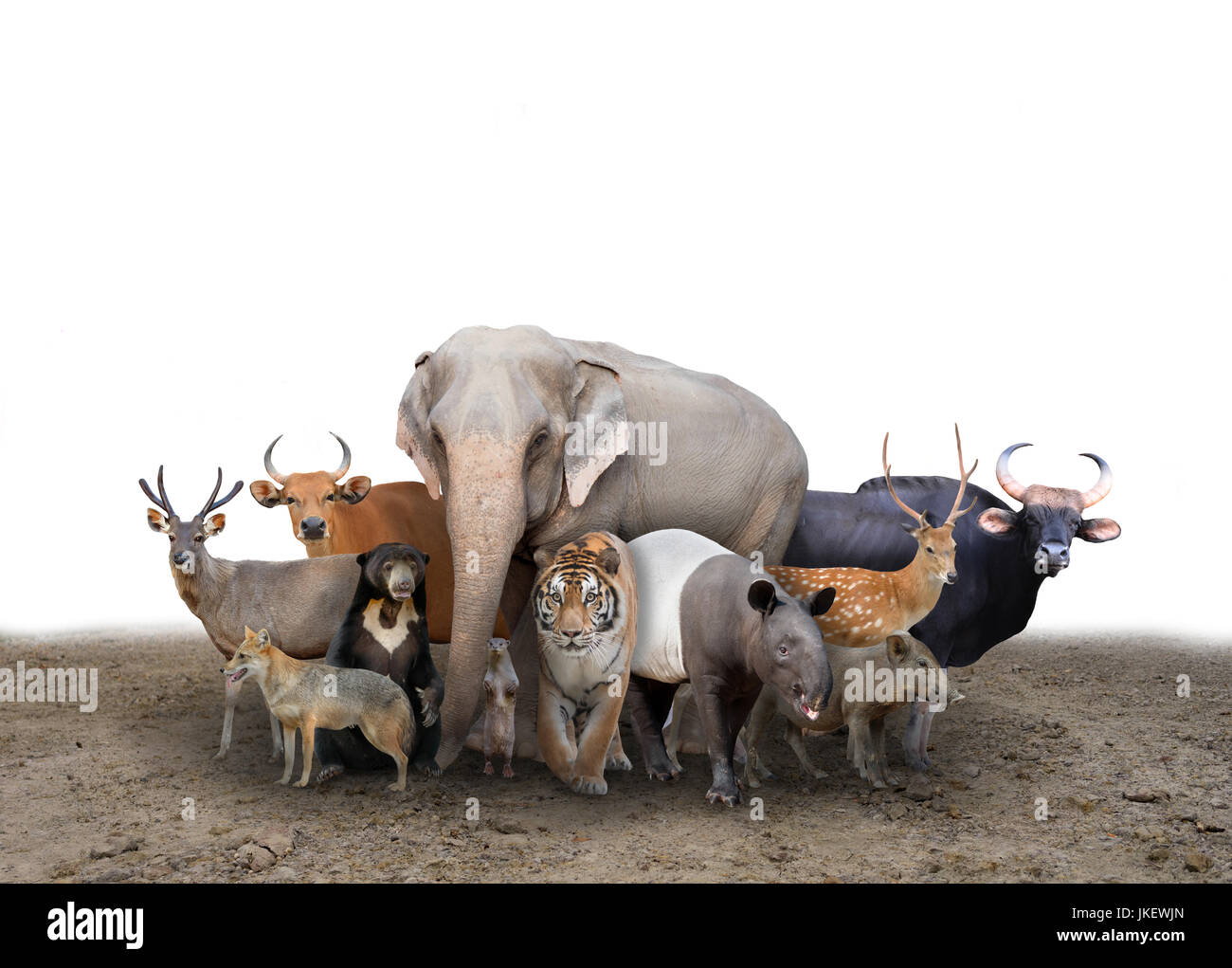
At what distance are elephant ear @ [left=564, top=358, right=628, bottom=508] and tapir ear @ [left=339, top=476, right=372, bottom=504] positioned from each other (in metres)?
2.12

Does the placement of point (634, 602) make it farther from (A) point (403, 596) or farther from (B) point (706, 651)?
(A) point (403, 596)

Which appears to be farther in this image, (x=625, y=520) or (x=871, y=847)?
(x=625, y=520)

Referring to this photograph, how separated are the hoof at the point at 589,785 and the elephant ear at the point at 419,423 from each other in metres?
1.99

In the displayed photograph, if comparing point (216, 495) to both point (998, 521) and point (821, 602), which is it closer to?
point (821, 602)

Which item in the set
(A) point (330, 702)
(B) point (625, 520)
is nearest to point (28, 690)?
(A) point (330, 702)

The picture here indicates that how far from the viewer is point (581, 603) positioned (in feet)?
22.1

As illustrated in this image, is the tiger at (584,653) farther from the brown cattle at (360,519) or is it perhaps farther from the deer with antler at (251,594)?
the brown cattle at (360,519)

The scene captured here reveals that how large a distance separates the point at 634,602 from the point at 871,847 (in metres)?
1.86

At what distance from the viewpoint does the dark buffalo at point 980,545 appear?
8281mm

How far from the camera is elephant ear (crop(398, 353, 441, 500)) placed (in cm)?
762

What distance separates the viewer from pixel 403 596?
23.0 ft

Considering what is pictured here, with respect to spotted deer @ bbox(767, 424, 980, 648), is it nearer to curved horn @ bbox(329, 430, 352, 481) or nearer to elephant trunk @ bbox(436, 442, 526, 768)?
elephant trunk @ bbox(436, 442, 526, 768)

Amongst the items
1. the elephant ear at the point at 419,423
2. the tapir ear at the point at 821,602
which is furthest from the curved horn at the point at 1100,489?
the elephant ear at the point at 419,423

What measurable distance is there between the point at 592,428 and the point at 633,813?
94.1 inches
